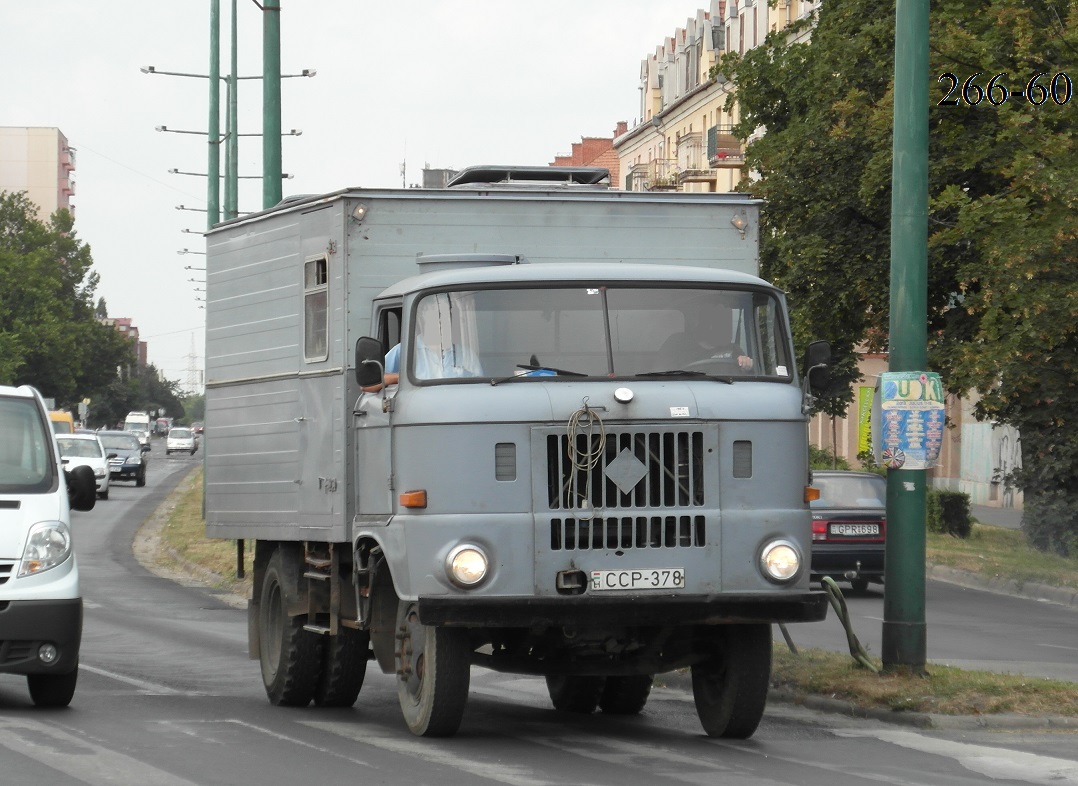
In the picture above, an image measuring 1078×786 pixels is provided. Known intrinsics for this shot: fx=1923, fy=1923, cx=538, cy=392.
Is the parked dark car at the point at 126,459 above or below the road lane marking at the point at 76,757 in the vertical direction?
above

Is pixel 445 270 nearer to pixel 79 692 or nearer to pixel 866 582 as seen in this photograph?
pixel 79 692

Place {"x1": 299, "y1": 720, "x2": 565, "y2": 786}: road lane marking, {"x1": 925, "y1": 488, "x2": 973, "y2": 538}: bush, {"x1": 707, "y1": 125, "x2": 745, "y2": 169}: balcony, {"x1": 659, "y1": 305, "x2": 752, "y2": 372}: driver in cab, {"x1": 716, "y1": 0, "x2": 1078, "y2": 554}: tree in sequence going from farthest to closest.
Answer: {"x1": 707, "y1": 125, "x2": 745, "y2": 169}: balcony
{"x1": 925, "y1": 488, "x2": 973, "y2": 538}: bush
{"x1": 716, "y1": 0, "x2": 1078, "y2": 554}: tree
{"x1": 659, "y1": 305, "x2": 752, "y2": 372}: driver in cab
{"x1": 299, "y1": 720, "x2": 565, "y2": 786}: road lane marking

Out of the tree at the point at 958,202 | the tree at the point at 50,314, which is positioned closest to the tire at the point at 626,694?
the tree at the point at 958,202

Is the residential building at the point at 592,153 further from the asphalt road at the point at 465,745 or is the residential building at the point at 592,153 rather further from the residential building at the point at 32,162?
the asphalt road at the point at 465,745

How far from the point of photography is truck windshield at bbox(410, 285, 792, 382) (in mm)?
10078

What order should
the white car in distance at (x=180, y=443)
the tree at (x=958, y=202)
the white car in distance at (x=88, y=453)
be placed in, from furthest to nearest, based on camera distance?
the white car in distance at (x=180, y=443)
the white car in distance at (x=88, y=453)
the tree at (x=958, y=202)

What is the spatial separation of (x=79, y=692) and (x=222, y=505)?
1720 mm

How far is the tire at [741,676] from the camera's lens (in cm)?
1038

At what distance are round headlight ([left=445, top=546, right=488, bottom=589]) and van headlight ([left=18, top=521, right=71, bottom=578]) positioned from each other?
291cm

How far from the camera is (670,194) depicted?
11.9 meters

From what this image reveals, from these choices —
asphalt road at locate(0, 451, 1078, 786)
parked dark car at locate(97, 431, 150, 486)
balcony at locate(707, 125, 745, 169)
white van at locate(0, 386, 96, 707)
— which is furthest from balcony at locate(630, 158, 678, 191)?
white van at locate(0, 386, 96, 707)

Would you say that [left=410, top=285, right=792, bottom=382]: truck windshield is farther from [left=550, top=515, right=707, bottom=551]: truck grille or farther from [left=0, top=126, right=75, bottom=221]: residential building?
[left=0, top=126, right=75, bottom=221]: residential building

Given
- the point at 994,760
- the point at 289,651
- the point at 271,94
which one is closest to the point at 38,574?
the point at 289,651

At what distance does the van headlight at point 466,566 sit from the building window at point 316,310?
2377 millimetres
